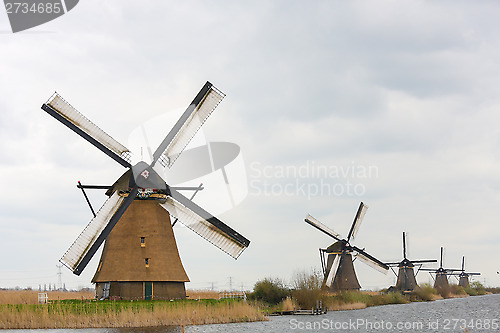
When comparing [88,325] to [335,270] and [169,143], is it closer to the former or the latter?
[169,143]

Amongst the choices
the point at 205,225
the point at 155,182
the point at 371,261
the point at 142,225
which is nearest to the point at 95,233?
the point at 142,225

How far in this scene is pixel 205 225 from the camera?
1148 inches

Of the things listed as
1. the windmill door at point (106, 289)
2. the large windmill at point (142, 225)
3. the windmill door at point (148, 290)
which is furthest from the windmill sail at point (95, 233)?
the windmill door at point (148, 290)

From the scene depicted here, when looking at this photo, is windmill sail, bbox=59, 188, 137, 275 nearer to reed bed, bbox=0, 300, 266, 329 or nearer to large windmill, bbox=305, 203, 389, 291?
reed bed, bbox=0, 300, 266, 329

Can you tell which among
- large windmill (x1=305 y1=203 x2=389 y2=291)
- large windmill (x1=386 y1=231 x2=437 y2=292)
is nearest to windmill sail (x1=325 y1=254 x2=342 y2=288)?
large windmill (x1=305 y1=203 x2=389 y2=291)

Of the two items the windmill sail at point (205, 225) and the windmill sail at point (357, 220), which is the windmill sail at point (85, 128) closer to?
the windmill sail at point (205, 225)

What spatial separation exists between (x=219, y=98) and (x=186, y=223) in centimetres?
665

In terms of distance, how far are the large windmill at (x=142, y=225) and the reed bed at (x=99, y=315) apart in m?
1.50

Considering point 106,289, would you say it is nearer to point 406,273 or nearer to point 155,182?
point 155,182

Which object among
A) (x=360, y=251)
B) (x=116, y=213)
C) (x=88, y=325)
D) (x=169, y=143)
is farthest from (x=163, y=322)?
(x=360, y=251)

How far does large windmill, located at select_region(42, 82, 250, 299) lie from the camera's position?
27500 millimetres

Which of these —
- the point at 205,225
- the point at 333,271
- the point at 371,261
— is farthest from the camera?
the point at 371,261

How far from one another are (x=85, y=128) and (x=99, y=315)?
919 cm

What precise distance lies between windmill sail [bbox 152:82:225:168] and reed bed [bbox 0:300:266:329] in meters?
7.19
